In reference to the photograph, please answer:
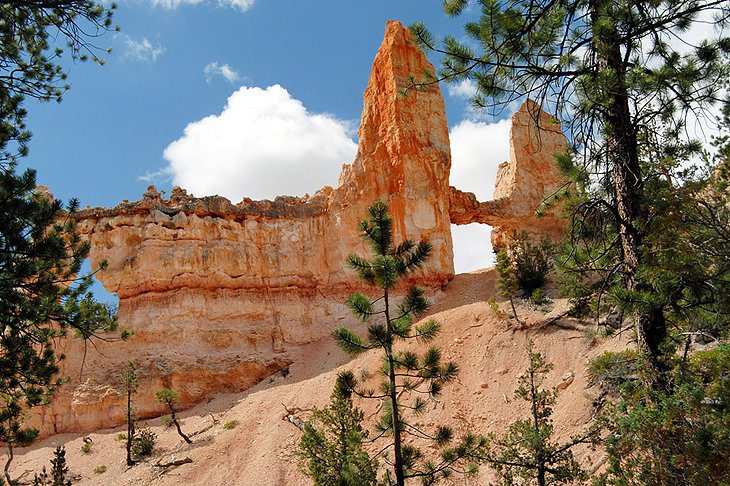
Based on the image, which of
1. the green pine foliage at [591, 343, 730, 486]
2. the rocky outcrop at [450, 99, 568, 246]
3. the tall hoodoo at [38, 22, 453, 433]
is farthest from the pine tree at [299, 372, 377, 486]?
the rocky outcrop at [450, 99, 568, 246]

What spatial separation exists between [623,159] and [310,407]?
15.3 metres

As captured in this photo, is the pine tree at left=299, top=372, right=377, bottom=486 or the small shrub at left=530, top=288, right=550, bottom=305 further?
the small shrub at left=530, top=288, right=550, bottom=305

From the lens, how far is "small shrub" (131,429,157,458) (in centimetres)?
1925

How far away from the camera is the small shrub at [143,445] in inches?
758

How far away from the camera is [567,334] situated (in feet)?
63.4

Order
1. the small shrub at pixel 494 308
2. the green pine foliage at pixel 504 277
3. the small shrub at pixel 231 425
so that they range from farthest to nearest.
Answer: the small shrub at pixel 494 308 < the green pine foliage at pixel 504 277 < the small shrub at pixel 231 425

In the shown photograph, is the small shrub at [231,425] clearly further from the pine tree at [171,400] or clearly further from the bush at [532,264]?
the bush at [532,264]

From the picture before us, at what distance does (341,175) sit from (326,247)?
3801 mm

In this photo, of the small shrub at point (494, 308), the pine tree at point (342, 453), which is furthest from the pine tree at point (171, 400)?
the small shrub at point (494, 308)

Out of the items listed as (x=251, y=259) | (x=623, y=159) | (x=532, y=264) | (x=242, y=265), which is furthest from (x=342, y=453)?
(x=251, y=259)

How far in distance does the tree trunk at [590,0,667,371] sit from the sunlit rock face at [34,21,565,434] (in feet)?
51.9

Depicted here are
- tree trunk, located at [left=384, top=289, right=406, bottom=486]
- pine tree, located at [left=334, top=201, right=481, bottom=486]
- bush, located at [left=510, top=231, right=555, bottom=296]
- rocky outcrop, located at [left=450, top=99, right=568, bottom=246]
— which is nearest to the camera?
tree trunk, located at [left=384, top=289, right=406, bottom=486]

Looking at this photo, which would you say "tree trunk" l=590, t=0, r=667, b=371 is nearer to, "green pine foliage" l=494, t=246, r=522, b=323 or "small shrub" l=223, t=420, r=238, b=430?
"green pine foliage" l=494, t=246, r=522, b=323

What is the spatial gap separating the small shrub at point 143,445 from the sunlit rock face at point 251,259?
8.76ft
